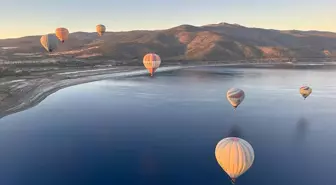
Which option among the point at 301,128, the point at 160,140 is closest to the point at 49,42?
the point at 160,140

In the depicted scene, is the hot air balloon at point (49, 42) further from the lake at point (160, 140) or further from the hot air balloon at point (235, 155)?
the hot air balloon at point (235, 155)

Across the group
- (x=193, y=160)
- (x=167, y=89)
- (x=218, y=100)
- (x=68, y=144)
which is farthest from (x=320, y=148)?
(x=167, y=89)

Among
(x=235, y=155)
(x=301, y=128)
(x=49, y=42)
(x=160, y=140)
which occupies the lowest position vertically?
(x=301, y=128)

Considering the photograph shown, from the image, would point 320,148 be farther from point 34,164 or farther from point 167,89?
point 167,89

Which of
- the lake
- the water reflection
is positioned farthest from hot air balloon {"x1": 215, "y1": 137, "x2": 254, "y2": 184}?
the water reflection

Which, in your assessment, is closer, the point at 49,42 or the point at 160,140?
the point at 160,140

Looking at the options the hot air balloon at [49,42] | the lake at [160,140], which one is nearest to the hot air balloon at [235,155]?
the lake at [160,140]

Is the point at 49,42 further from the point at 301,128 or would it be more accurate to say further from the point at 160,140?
the point at 301,128

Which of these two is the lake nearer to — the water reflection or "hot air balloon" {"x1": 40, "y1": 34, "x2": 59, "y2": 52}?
the water reflection

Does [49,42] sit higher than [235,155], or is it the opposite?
[49,42]
